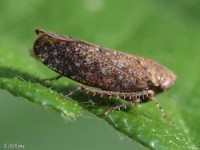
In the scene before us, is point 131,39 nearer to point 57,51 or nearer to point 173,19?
point 173,19

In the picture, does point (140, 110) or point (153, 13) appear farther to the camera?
point (153, 13)

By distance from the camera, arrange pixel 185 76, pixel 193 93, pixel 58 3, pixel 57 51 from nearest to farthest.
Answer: pixel 57 51 → pixel 193 93 → pixel 185 76 → pixel 58 3

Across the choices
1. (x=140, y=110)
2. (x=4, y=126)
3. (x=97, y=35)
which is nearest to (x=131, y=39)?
(x=97, y=35)

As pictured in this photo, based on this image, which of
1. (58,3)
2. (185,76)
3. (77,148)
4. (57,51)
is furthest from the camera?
(58,3)

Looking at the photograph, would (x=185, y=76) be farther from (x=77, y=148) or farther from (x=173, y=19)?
(x=77, y=148)

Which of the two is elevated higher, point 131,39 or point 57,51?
point 131,39

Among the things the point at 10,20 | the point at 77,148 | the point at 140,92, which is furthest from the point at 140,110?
the point at 10,20

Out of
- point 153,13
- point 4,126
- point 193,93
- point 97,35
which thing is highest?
point 153,13
